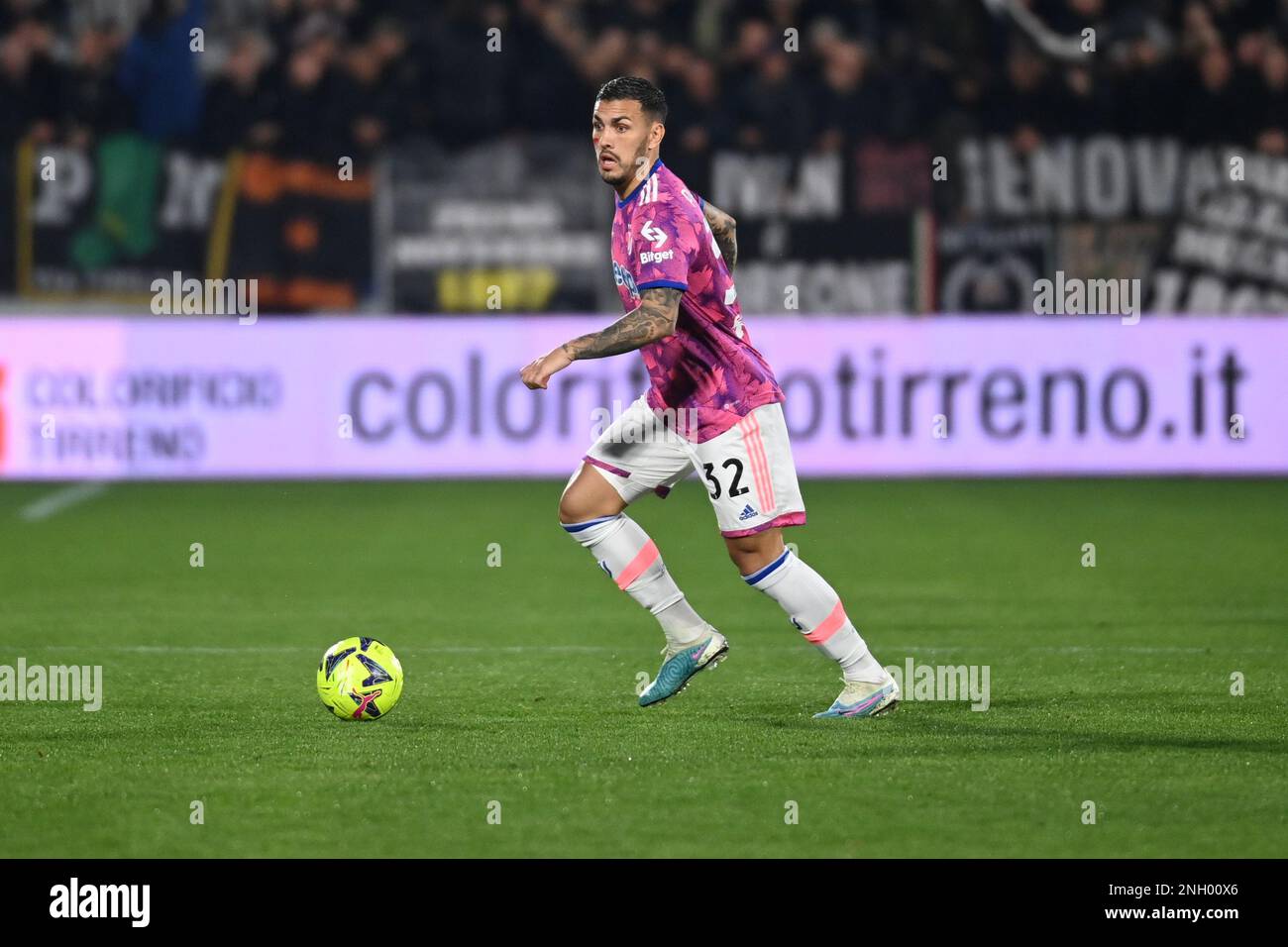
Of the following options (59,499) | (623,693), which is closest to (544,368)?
(623,693)

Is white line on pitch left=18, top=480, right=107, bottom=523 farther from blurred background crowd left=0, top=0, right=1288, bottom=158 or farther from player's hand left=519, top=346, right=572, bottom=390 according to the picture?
player's hand left=519, top=346, right=572, bottom=390

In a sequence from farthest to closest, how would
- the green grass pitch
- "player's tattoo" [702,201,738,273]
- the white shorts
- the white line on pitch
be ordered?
the white line on pitch → "player's tattoo" [702,201,738,273] → the white shorts → the green grass pitch

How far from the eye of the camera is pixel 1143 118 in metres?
17.7

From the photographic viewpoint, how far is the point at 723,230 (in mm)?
7281

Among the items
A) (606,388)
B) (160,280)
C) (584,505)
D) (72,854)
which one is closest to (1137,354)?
(606,388)

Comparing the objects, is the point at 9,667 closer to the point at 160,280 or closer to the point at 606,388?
the point at 606,388

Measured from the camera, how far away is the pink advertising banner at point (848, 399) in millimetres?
15266

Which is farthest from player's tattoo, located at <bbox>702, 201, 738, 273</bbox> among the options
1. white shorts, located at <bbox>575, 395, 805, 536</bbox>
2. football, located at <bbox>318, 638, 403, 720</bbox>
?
football, located at <bbox>318, 638, 403, 720</bbox>

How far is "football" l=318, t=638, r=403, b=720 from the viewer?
693 cm

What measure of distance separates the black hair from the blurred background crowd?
10.6 m

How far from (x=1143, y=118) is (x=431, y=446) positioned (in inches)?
261

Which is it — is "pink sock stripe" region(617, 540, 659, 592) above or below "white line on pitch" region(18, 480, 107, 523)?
below

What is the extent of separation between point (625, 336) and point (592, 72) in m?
12.0

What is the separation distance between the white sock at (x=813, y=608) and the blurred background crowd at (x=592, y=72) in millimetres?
10788
